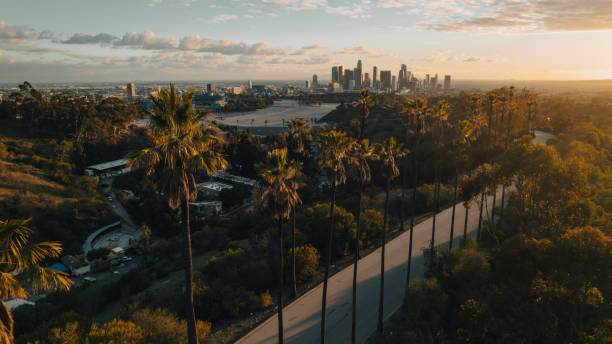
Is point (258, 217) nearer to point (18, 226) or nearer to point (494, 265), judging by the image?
point (494, 265)

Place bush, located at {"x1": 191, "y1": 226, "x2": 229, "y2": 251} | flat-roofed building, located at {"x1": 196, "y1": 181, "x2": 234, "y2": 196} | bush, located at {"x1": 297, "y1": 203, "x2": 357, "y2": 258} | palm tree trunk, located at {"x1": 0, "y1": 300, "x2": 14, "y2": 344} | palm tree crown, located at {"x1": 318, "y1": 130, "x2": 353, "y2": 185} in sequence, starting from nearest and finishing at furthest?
palm tree trunk, located at {"x1": 0, "y1": 300, "x2": 14, "y2": 344} < palm tree crown, located at {"x1": 318, "y1": 130, "x2": 353, "y2": 185} < bush, located at {"x1": 297, "y1": 203, "x2": 357, "y2": 258} < bush, located at {"x1": 191, "y1": 226, "x2": 229, "y2": 251} < flat-roofed building, located at {"x1": 196, "y1": 181, "x2": 234, "y2": 196}

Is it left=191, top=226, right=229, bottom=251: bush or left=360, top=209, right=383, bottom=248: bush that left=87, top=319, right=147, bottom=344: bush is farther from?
left=191, top=226, right=229, bottom=251: bush

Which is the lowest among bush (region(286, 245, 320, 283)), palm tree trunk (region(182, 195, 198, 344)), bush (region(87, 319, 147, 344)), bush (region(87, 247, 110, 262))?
bush (region(87, 247, 110, 262))

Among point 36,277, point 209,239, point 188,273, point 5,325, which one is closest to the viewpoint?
point 36,277

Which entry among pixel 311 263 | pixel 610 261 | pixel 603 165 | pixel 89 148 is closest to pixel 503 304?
pixel 610 261

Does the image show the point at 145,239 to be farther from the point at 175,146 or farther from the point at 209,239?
the point at 175,146

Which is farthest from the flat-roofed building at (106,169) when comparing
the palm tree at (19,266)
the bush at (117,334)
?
the palm tree at (19,266)

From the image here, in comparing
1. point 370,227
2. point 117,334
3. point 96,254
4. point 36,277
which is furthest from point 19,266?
point 96,254

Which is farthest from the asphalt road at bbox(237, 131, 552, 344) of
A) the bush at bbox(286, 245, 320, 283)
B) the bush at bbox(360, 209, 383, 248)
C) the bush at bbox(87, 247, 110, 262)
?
the bush at bbox(87, 247, 110, 262)
